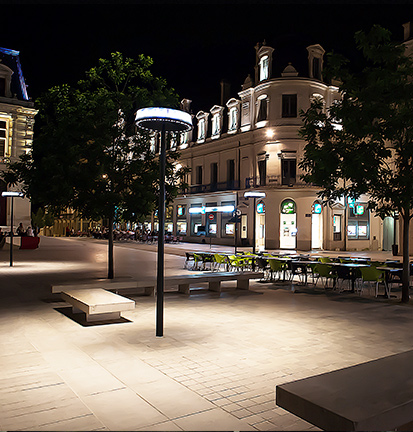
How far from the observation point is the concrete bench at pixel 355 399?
331 centimetres

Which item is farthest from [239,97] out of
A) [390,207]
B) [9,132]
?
[390,207]

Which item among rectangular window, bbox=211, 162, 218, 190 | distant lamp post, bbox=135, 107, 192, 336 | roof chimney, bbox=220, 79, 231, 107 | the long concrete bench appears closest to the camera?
distant lamp post, bbox=135, 107, 192, 336

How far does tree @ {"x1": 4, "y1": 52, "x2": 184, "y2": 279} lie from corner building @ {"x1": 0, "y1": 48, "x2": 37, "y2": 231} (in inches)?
1004

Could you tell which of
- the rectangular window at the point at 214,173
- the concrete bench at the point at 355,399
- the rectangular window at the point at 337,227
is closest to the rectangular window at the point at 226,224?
the rectangular window at the point at 214,173

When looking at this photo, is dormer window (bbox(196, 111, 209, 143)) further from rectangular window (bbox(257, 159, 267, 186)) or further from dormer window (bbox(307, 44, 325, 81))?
dormer window (bbox(307, 44, 325, 81))

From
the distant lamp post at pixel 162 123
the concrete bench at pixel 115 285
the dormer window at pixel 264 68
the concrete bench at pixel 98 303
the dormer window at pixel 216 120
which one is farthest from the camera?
the dormer window at pixel 216 120

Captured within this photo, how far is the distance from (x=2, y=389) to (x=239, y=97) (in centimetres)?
3906

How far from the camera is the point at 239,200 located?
40.0 meters

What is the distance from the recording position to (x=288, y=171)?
119ft

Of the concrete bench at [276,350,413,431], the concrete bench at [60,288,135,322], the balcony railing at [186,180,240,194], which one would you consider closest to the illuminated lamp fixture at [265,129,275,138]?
the balcony railing at [186,180,240,194]

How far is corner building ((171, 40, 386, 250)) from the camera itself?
35625 millimetres

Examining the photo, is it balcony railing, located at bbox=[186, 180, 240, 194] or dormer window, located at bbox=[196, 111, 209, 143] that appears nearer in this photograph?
balcony railing, located at bbox=[186, 180, 240, 194]

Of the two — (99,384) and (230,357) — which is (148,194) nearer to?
(230,357)

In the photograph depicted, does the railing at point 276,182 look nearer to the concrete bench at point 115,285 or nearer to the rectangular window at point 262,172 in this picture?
the rectangular window at point 262,172
